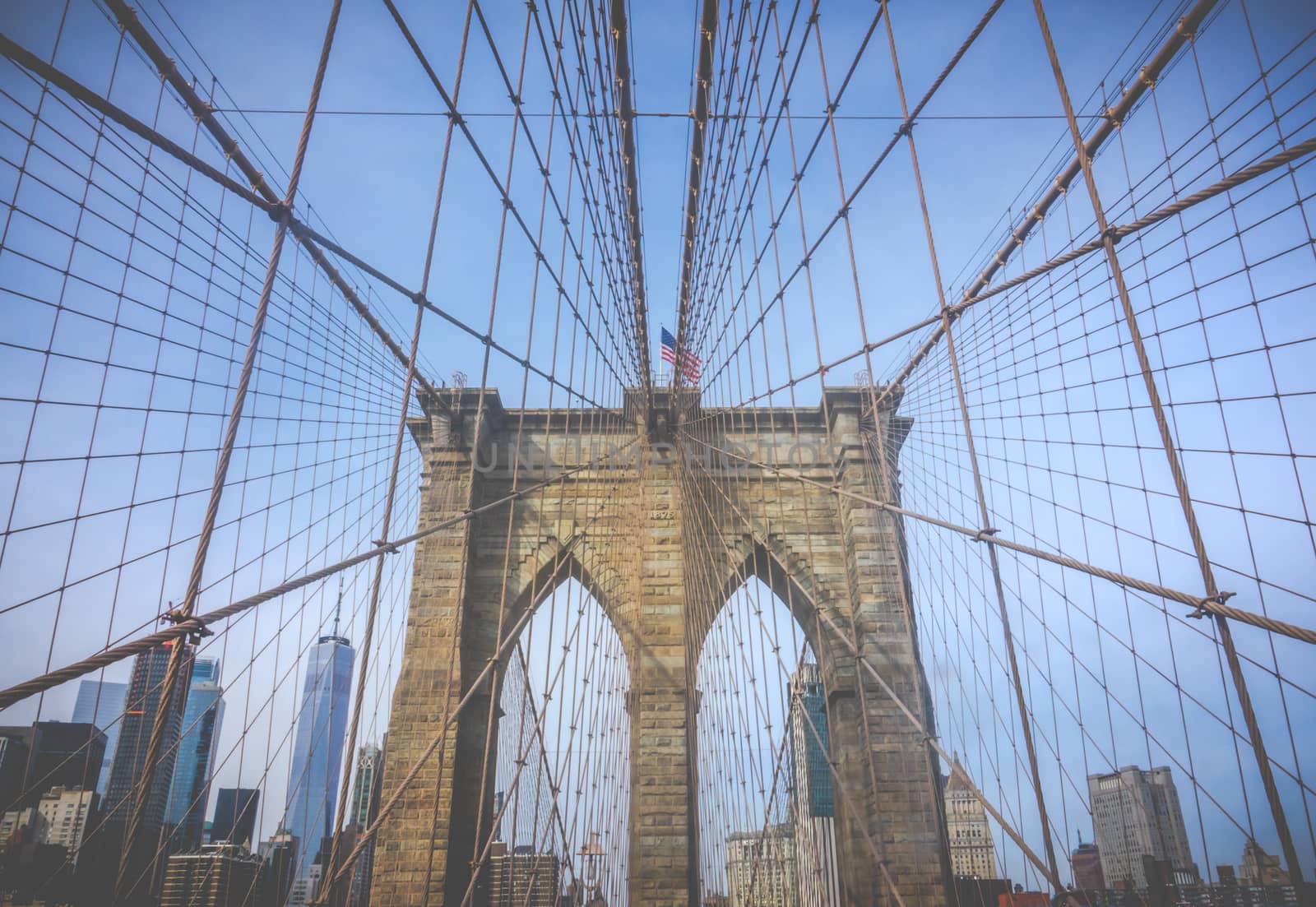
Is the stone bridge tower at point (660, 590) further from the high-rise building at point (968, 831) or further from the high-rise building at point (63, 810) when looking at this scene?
the high-rise building at point (968, 831)

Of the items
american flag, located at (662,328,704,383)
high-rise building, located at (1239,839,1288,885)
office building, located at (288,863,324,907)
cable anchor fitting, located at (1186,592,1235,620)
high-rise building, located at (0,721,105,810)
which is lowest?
office building, located at (288,863,324,907)

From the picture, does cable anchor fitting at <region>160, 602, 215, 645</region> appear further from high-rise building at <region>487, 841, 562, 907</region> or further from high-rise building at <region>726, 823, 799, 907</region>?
high-rise building at <region>726, 823, 799, 907</region>

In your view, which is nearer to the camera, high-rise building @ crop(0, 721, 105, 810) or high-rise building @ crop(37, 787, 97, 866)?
high-rise building @ crop(0, 721, 105, 810)

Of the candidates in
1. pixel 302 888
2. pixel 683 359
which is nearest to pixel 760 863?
pixel 683 359

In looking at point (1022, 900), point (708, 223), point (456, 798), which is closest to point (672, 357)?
point (708, 223)

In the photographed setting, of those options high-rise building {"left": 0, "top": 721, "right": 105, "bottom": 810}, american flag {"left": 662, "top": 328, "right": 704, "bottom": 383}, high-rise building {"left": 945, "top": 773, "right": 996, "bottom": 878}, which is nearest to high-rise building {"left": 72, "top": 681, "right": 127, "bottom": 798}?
high-rise building {"left": 0, "top": 721, "right": 105, "bottom": 810}

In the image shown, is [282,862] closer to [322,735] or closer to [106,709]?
[106,709]

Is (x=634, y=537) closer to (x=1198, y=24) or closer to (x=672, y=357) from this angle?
(x=672, y=357)
